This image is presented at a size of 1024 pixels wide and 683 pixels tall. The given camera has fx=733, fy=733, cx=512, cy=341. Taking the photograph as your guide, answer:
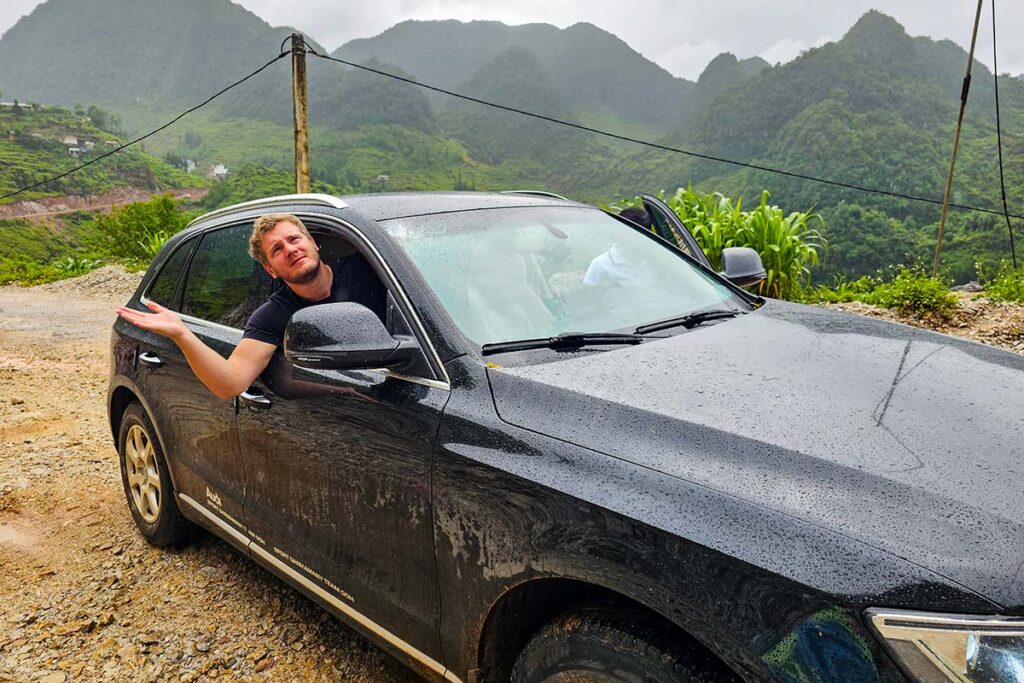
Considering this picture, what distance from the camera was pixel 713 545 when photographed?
4.29ft

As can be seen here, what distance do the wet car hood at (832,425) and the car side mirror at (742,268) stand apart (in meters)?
0.91

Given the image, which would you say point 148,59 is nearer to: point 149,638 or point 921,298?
point 921,298

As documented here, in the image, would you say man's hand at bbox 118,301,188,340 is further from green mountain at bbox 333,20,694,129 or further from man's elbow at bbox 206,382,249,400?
green mountain at bbox 333,20,694,129

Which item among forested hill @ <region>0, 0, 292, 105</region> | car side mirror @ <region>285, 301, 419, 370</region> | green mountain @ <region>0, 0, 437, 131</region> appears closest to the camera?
car side mirror @ <region>285, 301, 419, 370</region>

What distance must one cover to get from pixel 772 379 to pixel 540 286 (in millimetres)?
816

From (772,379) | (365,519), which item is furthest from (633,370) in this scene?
(365,519)

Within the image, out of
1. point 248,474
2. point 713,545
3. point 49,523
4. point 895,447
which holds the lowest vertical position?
point 49,523

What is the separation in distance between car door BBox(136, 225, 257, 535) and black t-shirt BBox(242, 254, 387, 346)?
1.08 ft

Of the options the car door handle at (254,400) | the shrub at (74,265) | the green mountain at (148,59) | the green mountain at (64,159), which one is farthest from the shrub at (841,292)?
the green mountain at (148,59)

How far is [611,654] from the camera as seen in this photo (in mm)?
1453

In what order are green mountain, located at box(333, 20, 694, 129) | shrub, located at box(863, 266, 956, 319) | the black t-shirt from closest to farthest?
the black t-shirt, shrub, located at box(863, 266, 956, 319), green mountain, located at box(333, 20, 694, 129)

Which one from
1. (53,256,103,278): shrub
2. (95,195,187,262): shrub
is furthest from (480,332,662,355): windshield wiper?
(53,256,103,278): shrub

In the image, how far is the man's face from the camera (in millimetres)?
2434

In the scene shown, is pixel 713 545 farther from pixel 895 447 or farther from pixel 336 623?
pixel 336 623
